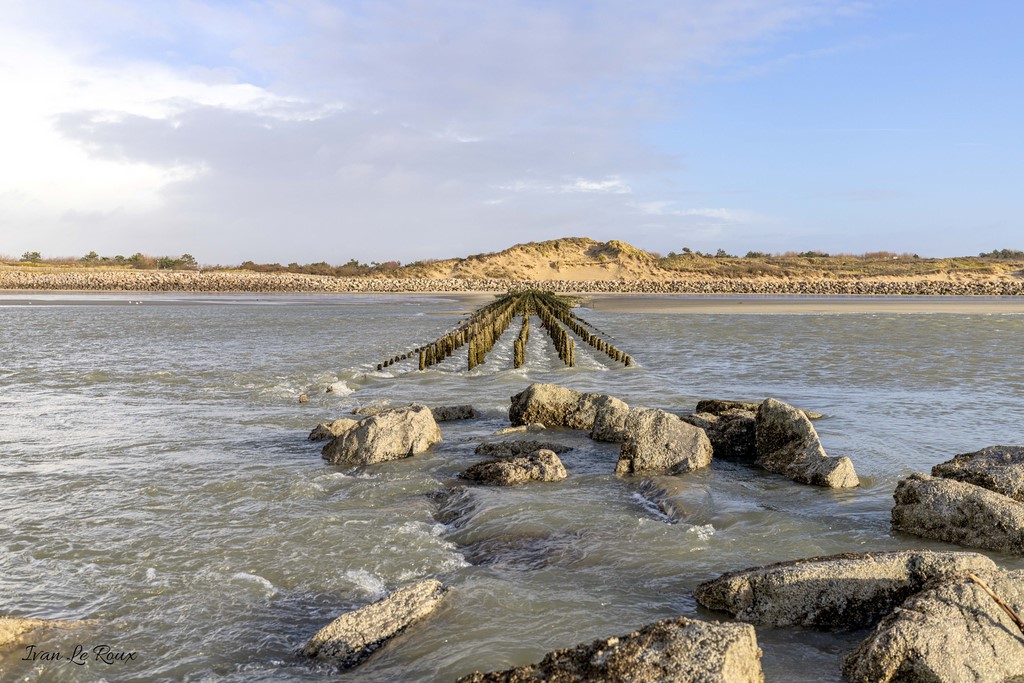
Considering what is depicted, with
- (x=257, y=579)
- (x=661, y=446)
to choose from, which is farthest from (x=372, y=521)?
(x=661, y=446)

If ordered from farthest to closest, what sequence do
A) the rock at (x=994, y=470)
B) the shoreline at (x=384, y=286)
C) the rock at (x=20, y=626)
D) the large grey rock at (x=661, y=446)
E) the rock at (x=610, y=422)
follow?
1. the shoreline at (x=384, y=286)
2. the rock at (x=610, y=422)
3. the large grey rock at (x=661, y=446)
4. the rock at (x=994, y=470)
5. the rock at (x=20, y=626)

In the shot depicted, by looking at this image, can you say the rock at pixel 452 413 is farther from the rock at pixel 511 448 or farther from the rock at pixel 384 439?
the rock at pixel 511 448

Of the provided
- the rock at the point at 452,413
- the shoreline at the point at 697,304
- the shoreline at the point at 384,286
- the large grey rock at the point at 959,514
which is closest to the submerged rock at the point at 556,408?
the rock at the point at 452,413

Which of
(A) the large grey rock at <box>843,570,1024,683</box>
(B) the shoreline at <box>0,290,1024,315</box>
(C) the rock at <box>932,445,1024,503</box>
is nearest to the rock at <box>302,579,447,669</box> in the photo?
(A) the large grey rock at <box>843,570,1024,683</box>

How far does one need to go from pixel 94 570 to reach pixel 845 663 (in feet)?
15.9

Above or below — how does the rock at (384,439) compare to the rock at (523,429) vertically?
above

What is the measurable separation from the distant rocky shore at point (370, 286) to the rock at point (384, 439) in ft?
207

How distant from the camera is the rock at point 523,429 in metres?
9.91

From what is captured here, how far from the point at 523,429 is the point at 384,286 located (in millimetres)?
70498

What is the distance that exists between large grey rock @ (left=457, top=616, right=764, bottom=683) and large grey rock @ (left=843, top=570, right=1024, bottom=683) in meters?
0.70

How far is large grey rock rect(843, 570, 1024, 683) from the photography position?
11.9ft

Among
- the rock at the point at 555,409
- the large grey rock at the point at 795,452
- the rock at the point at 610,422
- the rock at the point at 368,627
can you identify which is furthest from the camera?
the rock at the point at 555,409

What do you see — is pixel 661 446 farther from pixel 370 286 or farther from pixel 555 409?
pixel 370 286

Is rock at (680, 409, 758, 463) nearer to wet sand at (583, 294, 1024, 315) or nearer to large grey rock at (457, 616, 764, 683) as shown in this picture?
large grey rock at (457, 616, 764, 683)
